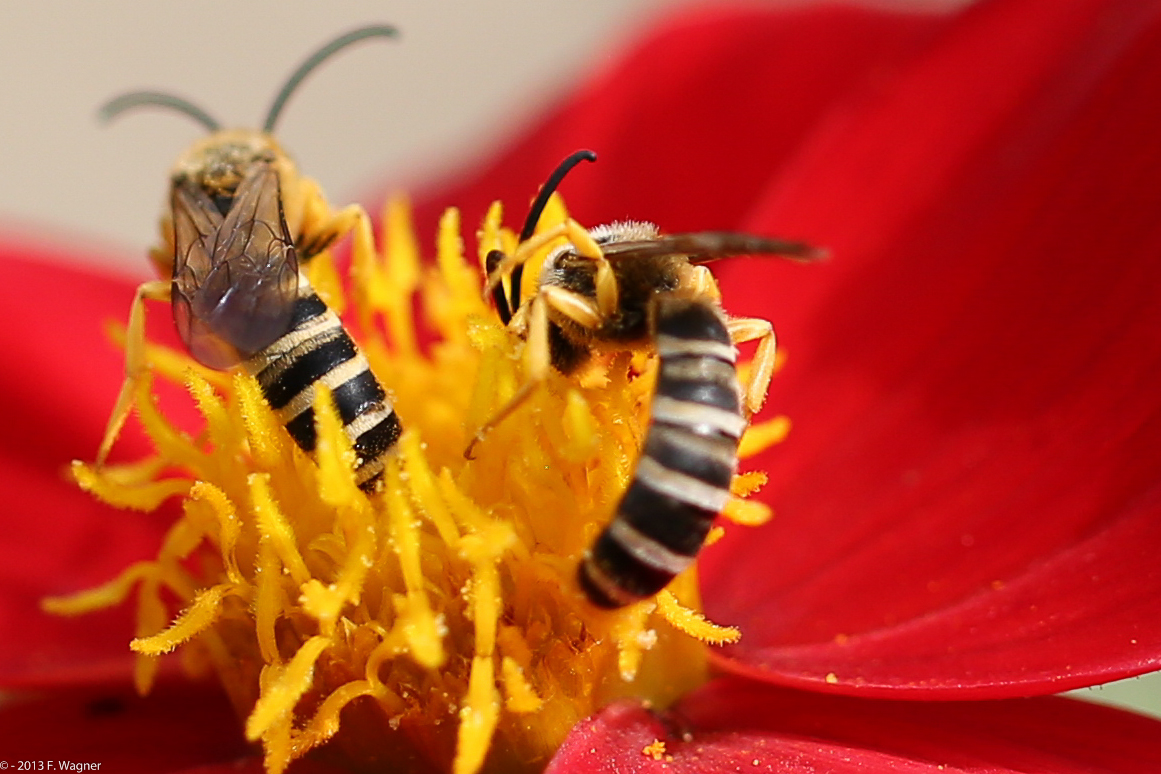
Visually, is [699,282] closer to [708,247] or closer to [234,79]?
[708,247]

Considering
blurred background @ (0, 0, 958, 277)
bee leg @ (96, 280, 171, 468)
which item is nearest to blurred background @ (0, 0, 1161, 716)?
blurred background @ (0, 0, 958, 277)

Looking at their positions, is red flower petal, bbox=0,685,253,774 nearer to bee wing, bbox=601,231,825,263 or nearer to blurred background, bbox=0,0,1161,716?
bee wing, bbox=601,231,825,263

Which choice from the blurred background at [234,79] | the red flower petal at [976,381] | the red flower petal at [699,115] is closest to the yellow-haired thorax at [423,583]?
the red flower petal at [976,381]

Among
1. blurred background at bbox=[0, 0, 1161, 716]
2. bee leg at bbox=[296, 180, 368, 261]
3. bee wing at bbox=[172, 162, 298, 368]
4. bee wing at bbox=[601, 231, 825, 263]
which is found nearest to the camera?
bee wing at bbox=[601, 231, 825, 263]

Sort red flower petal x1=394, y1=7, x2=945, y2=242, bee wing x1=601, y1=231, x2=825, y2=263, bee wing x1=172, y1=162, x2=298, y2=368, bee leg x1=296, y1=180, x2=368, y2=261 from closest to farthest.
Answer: bee wing x1=601, y1=231, x2=825, y2=263 < bee wing x1=172, y1=162, x2=298, y2=368 < bee leg x1=296, y1=180, x2=368, y2=261 < red flower petal x1=394, y1=7, x2=945, y2=242

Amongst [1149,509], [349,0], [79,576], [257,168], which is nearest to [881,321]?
[1149,509]

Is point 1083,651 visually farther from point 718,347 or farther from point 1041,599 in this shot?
point 718,347
